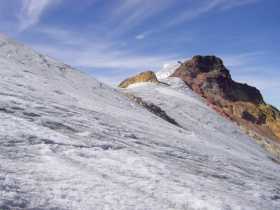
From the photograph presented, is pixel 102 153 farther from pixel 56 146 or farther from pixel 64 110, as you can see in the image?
pixel 64 110

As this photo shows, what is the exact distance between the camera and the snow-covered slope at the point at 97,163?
725 cm

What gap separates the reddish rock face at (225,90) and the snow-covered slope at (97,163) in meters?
42.3

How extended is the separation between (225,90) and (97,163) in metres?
57.7

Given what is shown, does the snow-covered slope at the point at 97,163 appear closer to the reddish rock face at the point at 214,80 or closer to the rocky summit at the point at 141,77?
the rocky summit at the point at 141,77

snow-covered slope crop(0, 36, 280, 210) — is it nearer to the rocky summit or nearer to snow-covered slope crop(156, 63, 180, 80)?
the rocky summit

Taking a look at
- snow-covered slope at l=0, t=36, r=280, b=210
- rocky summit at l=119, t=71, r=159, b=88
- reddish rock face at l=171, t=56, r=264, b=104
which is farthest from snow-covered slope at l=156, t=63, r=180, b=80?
snow-covered slope at l=0, t=36, r=280, b=210

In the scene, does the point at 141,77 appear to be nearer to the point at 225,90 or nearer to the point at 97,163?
the point at 225,90

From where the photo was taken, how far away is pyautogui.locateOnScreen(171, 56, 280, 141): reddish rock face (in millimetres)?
57406

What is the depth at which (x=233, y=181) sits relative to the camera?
1138 centimetres

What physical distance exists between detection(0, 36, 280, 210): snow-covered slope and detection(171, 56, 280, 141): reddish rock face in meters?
42.3

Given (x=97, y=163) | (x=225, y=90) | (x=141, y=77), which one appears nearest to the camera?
(x=97, y=163)

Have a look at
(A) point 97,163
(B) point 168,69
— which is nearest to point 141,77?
(B) point 168,69

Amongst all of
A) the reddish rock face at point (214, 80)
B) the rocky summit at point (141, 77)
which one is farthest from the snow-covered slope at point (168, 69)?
the rocky summit at point (141, 77)

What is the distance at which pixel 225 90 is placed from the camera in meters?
65.1
